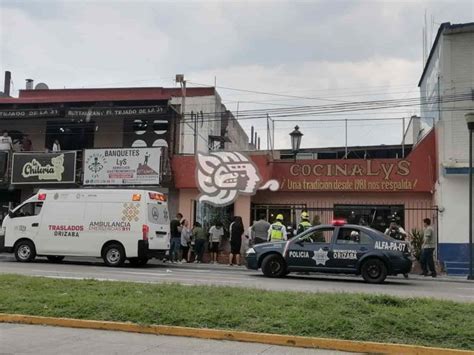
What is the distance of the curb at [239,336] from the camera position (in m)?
6.72

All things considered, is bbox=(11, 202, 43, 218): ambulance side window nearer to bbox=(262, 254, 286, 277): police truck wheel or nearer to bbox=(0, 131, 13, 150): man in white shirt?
bbox=(0, 131, 13, 150): man in white shirt

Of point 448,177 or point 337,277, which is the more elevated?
point 448,177

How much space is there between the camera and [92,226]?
60.1 ft

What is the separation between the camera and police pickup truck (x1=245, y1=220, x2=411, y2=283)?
14.7m

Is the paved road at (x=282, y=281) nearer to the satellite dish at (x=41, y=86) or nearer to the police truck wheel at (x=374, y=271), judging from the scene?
the police truck wheel at (x=374, y=271)

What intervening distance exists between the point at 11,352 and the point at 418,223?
711 inches

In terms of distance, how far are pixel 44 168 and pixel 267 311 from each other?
1894 cm

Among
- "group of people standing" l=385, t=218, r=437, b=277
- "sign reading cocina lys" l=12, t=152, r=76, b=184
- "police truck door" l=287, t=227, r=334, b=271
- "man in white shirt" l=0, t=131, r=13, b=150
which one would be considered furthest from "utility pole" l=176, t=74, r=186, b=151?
"police truck door" l=287, t=227, r=334, b=271

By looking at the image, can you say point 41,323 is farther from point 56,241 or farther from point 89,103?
point 89,103

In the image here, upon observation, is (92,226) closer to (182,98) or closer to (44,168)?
(44,168)

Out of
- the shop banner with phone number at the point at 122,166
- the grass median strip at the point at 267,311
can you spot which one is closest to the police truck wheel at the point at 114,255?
the shop banner with phone number at the point at 122,166

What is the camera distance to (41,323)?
8.28 m

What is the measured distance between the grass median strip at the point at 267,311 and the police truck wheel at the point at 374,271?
5524mm

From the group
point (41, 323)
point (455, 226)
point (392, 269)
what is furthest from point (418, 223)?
point (41, 323)
